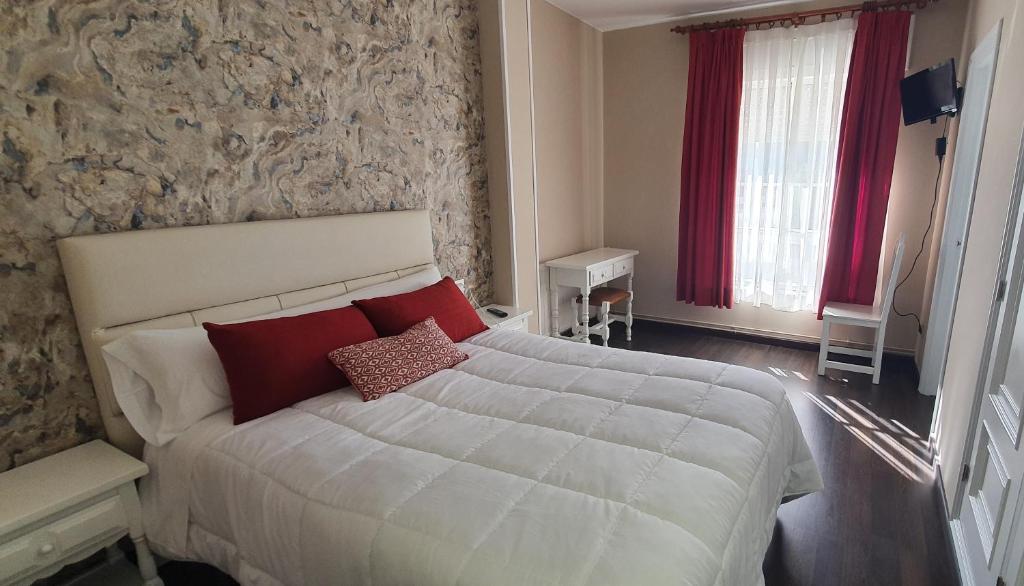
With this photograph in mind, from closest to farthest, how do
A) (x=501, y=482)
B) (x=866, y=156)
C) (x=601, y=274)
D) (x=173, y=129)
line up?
(x=501, y=482), (x=173, y=129), (x=866, y=156), (x=601, y=274)

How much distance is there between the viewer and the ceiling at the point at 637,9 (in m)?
3.84

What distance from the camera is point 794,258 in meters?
4.00

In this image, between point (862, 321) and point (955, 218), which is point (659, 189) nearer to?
point (862, 321)

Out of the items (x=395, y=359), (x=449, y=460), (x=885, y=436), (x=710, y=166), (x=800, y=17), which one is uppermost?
(x=800, y=17)

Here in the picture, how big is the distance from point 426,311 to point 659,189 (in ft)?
9.38

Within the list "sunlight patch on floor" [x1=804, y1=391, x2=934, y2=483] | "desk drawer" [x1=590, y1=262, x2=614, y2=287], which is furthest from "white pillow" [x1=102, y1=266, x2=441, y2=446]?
"sunlight patch on floor" [x1=804, y1=391, x2=934, y2=483]

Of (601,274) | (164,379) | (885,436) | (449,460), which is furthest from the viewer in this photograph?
(601,274)

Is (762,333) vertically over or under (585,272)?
under

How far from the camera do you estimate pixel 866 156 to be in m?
3.56

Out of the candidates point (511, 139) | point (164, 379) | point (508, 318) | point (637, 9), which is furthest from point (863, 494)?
point (637, 9)

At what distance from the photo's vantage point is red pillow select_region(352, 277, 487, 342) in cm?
233

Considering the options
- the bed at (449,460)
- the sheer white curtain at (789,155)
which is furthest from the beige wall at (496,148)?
the sheer white curtain at (789,155)

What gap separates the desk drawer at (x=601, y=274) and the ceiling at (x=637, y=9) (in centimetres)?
193

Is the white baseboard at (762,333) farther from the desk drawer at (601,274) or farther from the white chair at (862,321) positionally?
the desk drawer at (601,274)
